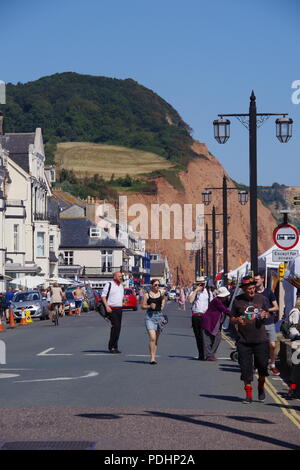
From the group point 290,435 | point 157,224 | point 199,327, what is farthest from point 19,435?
point 157,224

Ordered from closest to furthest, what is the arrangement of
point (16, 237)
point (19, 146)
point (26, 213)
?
point (16, 237)
point (26, 213)
point (19, 146)

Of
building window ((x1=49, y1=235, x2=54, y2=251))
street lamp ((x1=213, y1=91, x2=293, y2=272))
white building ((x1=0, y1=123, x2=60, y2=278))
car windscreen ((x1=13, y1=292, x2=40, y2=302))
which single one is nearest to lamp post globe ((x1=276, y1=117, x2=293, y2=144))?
street lamp ((x1=213, y1=91, x2=293, y2=272))

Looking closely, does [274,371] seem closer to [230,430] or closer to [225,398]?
[225,398]

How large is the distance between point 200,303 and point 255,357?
7.43 metres

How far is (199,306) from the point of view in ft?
70.0

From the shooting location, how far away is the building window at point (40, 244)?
7631 cm

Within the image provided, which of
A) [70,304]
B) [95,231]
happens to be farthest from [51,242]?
[70,304]

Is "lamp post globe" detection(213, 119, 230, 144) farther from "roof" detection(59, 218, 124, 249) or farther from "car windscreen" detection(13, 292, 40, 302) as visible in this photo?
"roof" detection(59, 218, 124, 249)

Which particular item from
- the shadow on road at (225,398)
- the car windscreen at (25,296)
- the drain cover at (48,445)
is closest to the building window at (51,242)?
the car windscreen at (25,296)

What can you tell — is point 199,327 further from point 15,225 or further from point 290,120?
point 15,225

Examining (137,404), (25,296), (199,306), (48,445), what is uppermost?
(199,306)

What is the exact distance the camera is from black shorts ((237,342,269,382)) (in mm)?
13789

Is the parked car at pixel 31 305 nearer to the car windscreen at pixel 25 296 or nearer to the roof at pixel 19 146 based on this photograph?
the car windscreen at pixel 25 296

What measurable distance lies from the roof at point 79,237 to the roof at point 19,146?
1102 inches
